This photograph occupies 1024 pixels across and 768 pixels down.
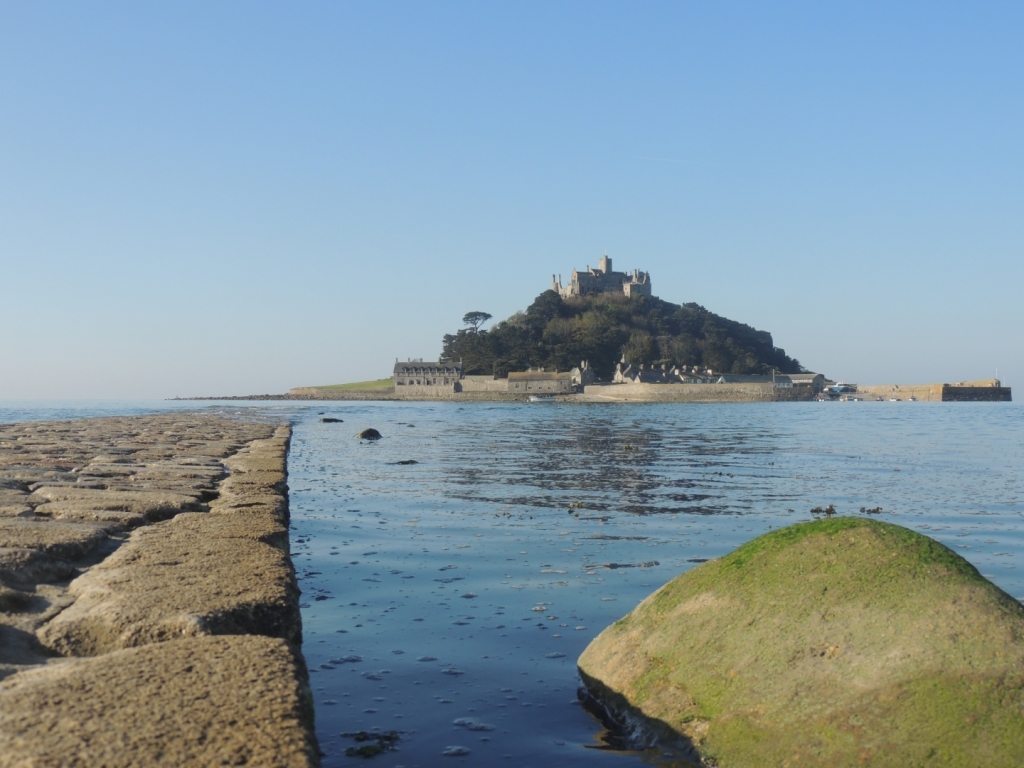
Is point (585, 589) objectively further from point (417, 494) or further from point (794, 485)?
point (794, 485)

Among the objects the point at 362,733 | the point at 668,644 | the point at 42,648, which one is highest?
the point at 42,648

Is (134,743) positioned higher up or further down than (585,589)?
higher up

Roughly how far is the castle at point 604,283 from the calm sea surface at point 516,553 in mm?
151199

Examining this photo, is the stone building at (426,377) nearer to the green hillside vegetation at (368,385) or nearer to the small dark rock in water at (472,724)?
the green hillside vegetation at (368,385)

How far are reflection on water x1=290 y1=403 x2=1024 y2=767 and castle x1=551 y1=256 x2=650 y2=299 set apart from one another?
151185mm

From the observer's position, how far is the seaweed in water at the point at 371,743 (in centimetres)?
421

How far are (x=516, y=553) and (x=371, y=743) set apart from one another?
193 inches

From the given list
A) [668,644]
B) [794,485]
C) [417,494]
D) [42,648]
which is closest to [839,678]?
[668,644]

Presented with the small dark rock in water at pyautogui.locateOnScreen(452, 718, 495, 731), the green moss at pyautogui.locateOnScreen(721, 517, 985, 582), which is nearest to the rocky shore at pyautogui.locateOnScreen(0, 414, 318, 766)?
the small dark rock in water at pyautogui.locateOnScreen(452, 718, 495, 731)

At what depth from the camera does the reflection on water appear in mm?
4785

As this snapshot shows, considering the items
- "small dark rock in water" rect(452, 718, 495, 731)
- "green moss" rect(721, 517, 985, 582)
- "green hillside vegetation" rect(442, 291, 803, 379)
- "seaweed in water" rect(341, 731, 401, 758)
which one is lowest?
"small dark rock in water" rect(452, 718, 495, 731)

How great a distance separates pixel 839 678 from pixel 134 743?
9.50 feet

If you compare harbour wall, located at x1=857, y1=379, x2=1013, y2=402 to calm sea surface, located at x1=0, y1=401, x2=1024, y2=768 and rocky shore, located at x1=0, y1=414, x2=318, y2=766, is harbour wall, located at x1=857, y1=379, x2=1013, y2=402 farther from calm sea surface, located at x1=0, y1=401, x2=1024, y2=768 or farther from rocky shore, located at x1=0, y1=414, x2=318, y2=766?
rocky shore, located at x1=0, y1=414, x2=318, y2=766

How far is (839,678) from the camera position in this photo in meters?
3.90
